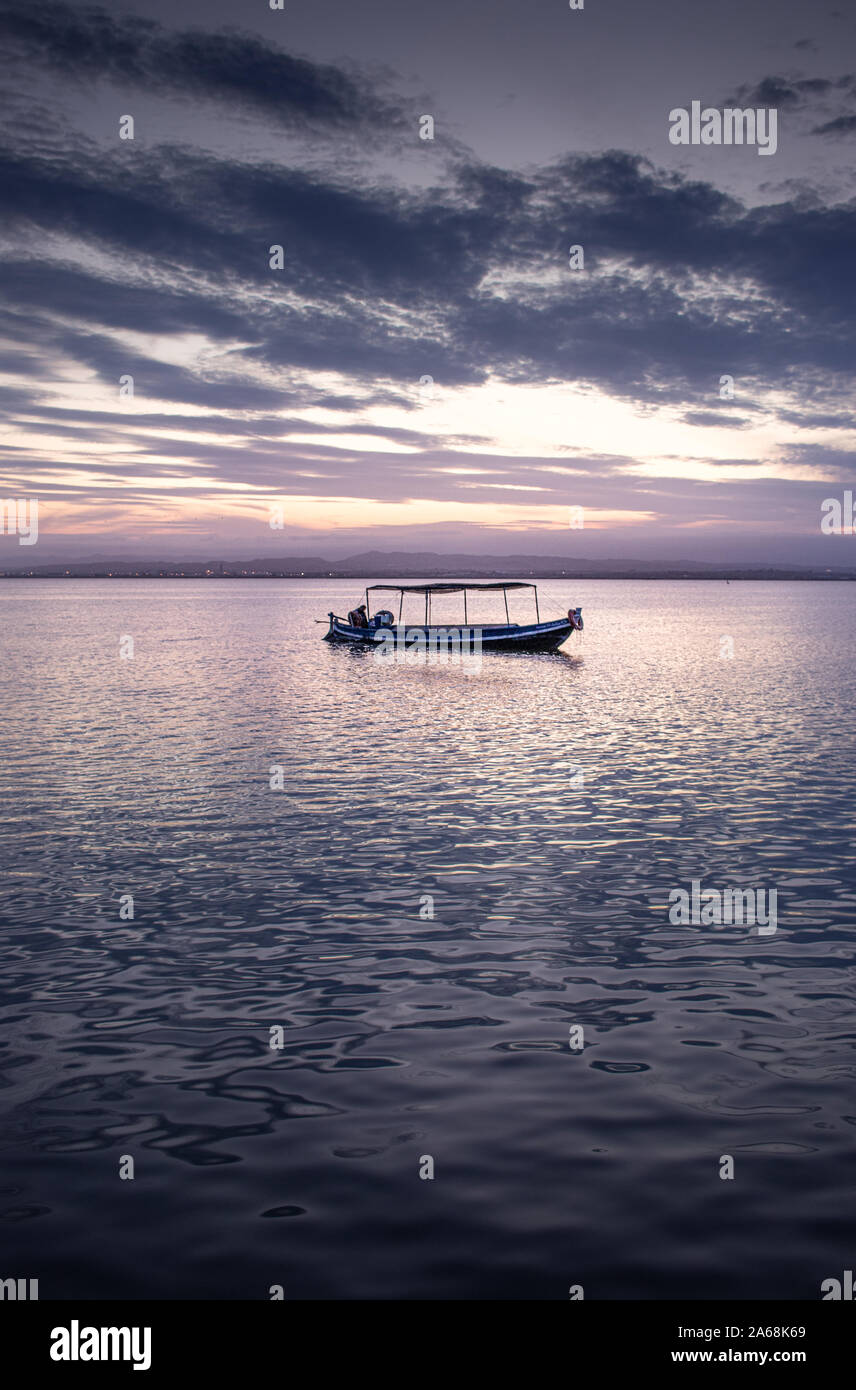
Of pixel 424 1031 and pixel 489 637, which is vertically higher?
pixel 489 637

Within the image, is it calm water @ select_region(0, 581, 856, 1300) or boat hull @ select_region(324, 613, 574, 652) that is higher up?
boat hull @ select_region(324, 613, 574, 652)

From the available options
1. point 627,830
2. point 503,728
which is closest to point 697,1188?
point 627,830

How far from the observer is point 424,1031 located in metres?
10.1

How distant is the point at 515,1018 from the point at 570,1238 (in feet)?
12.1

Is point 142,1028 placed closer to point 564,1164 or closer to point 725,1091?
point 564,1164

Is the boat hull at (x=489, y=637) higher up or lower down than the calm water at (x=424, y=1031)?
higher up

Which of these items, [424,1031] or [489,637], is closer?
[424,1031]

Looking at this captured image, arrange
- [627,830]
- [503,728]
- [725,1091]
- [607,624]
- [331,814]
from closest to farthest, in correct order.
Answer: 1. [725,1091]
2. [627,830]
3. [331,814]
4. [503,728]
5. [607,624]

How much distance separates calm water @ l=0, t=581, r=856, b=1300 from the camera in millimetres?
6715

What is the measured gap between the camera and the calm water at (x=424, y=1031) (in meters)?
6.71

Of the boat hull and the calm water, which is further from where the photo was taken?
the boat hull

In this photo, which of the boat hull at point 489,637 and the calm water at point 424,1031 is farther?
the boat hull at point 489,637
